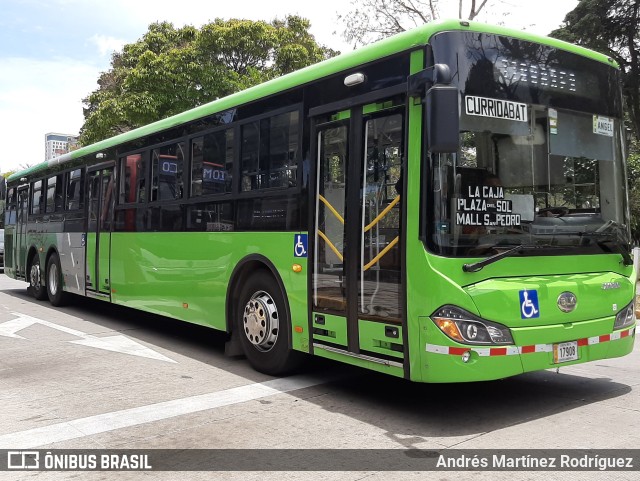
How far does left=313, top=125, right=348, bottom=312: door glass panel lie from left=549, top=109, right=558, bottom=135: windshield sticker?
1761mm

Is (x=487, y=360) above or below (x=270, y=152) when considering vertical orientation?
below

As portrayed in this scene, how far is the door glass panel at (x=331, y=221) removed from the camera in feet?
18.7

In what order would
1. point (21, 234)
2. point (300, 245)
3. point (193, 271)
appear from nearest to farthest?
point (300, 245), point (193, 271), point (21, 234)

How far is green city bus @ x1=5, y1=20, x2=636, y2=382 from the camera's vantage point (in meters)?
4.83

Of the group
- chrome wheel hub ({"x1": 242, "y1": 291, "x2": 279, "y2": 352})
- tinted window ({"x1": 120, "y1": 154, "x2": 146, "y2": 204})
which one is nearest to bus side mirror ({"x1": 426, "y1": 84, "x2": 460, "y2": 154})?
chrome wheel hub ({"x1": 242, "y1": 291, "x2": 279, "y2": 352})

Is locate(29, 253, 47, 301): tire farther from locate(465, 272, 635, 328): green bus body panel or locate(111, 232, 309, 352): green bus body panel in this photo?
locate(465, 272, 635, 328): green bus body panel

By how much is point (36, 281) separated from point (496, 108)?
39.1 feet

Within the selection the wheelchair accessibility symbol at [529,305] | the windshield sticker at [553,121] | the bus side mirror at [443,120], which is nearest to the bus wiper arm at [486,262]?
the wheelchair accessibility symbol at [529,305]

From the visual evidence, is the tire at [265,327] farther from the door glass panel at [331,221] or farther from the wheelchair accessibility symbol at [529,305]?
the wheelchair accessibility symbol at [529,305]

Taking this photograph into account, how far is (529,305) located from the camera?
4.98 metres

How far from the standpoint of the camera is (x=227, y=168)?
7.41 meters

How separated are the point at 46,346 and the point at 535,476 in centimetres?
686

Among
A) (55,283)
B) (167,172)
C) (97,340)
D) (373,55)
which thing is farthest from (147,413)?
(55,283)

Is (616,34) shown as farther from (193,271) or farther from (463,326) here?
(463,326)
